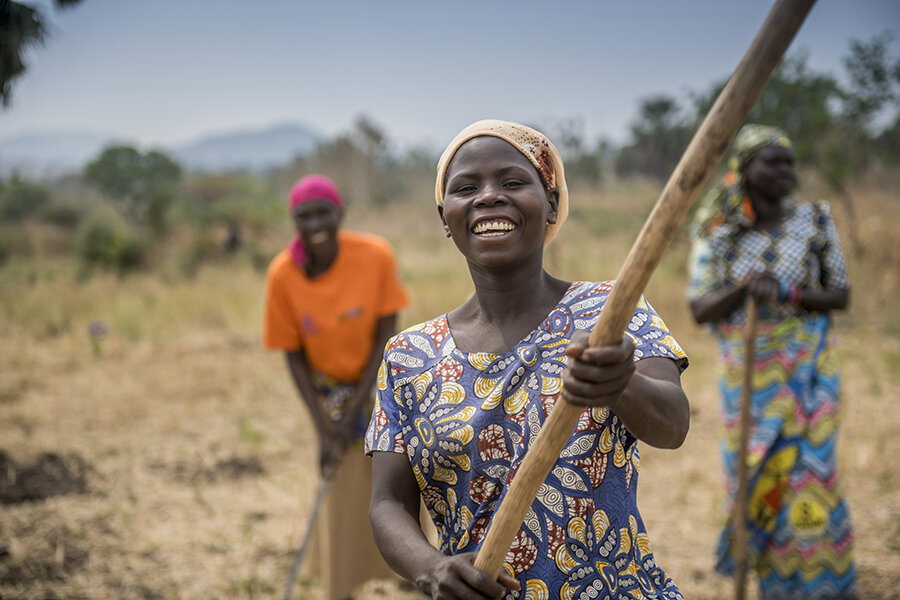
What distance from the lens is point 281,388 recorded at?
7207mm

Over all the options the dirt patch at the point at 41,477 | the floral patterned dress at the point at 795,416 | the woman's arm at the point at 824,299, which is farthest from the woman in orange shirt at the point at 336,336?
the dirt patch at the point at 41,477

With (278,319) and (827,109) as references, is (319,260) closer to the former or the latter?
(278,319)

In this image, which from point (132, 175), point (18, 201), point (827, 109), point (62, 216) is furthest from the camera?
point (18, 201)

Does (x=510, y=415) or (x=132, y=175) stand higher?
(x=132, y=175)

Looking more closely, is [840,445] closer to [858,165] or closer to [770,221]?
[770,221]

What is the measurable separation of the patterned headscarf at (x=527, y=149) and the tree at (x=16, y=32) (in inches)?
155

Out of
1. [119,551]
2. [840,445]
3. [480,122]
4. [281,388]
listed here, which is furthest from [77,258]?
[480,122]

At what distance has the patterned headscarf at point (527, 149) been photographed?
1355mm

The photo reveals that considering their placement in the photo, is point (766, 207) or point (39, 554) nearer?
point (766, 207)

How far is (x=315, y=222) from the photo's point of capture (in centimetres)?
325

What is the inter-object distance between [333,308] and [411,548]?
212cm

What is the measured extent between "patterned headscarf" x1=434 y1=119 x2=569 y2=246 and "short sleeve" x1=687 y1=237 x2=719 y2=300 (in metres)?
2.03

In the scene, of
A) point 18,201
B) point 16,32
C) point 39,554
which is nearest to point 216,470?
point 39,554

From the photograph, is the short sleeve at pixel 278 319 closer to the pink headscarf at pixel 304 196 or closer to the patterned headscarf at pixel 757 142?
the pink headscarf at pixel 304 196
